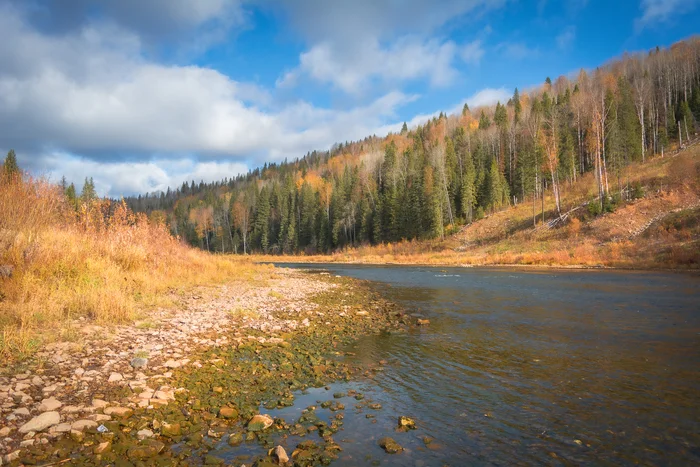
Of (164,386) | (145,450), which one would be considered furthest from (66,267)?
(145,450)

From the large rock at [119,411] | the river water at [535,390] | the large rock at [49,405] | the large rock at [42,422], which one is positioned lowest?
the river water at [535,390]

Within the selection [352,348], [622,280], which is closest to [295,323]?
[352,348]

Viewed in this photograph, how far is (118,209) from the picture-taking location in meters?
15.5

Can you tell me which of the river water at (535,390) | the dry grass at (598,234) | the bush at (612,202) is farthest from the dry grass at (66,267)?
the bush at (612,202)

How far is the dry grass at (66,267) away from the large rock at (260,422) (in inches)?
167

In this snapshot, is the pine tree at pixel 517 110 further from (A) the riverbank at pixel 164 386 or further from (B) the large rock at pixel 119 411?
(B) the large rock at pixel 119 411

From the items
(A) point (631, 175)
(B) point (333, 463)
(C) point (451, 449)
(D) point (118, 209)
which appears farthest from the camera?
(A) point (631, 175)

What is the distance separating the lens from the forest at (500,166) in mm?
59391

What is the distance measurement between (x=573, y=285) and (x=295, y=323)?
17.2m

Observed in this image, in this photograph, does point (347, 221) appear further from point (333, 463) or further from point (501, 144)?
point (333, 463)

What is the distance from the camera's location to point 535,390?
6797 mm

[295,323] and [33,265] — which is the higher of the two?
[33,265]

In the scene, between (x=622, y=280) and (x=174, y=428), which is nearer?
(x=174, y=428)

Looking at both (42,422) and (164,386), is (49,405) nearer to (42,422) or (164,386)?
(42,422)
